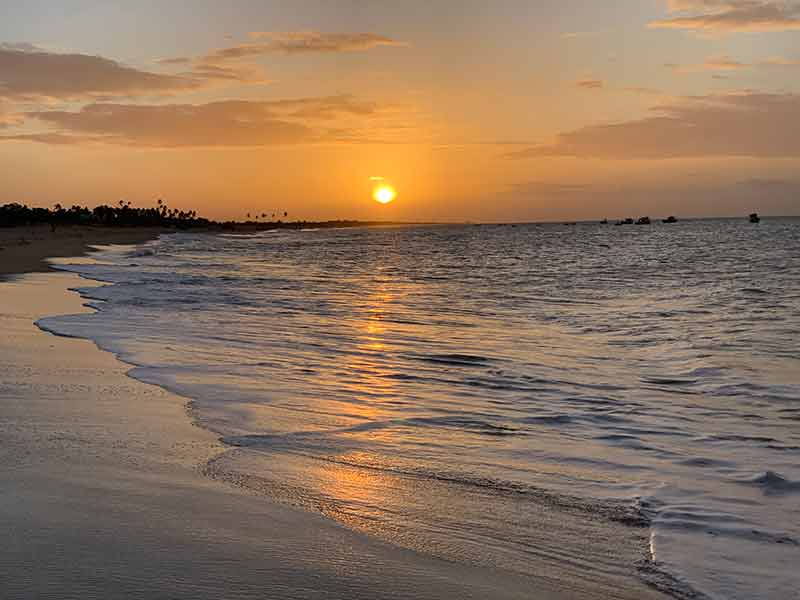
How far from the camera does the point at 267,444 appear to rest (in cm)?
713

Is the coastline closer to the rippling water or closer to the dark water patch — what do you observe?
the rippling water

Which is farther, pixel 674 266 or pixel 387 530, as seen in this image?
pixel 674 266

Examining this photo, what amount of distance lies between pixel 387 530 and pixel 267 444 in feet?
7.90

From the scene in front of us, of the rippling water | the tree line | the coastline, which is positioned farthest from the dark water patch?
the tree line

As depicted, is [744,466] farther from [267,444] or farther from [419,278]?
[419,278]

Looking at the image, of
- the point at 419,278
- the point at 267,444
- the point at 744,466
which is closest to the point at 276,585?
the point at 267,444

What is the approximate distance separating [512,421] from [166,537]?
15.0 feet

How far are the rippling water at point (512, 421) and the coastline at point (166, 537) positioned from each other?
0.29 m

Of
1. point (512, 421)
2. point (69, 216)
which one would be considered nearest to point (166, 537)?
point (512, 421)

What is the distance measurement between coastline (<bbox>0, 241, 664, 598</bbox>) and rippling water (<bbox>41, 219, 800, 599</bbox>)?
288 millimetres

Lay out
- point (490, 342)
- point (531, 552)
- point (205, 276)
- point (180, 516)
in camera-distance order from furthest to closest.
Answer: point (205, 276), point (490, 342), point (180, 516), point (531, 552)

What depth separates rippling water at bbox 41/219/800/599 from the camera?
5.13 metres

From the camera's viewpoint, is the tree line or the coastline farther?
the tree line

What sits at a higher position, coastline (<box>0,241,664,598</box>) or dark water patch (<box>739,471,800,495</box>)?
coastline (<box>0,241,664,598</box>)
